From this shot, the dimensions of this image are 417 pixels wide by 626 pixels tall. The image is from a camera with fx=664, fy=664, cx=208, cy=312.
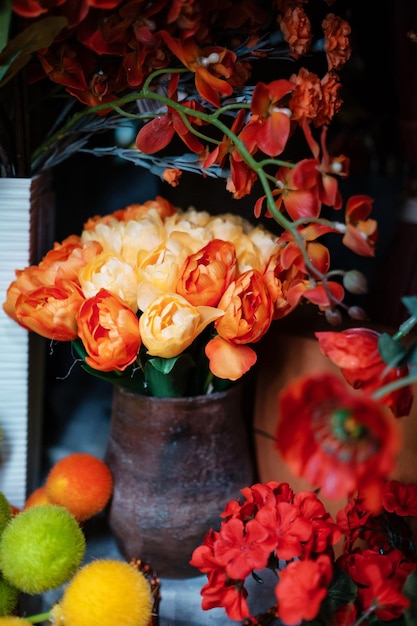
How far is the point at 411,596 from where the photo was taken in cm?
37

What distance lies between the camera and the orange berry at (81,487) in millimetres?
569

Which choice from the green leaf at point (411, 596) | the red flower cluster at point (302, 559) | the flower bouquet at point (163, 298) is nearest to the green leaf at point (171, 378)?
the flower bouquet at point (163, 298)

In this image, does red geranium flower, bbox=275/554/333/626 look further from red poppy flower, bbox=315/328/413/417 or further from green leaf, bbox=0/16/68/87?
green leaf, bbox=0/16/68/87

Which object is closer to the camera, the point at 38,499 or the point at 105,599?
the point at 105,599

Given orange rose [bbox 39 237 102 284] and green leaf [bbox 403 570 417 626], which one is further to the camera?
orange rose [bbox 39 237 102 284]

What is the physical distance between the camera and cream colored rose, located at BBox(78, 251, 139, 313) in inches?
19.1

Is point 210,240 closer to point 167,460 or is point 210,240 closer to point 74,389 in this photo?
point 167,460

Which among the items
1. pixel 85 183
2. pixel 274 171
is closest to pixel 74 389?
pixel 85 183

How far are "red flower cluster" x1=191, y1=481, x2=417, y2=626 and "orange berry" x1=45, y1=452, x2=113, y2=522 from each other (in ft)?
0.57

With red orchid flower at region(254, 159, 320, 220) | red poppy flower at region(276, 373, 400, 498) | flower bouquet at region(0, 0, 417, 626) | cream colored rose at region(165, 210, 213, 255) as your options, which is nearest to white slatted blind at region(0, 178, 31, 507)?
flower bouquet at region(0, 0, 417, 626)

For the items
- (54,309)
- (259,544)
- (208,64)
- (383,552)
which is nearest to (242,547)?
(259,544)

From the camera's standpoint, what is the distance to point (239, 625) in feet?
1.75

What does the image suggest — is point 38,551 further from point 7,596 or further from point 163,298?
point 163,298

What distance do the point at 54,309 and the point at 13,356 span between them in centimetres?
13
